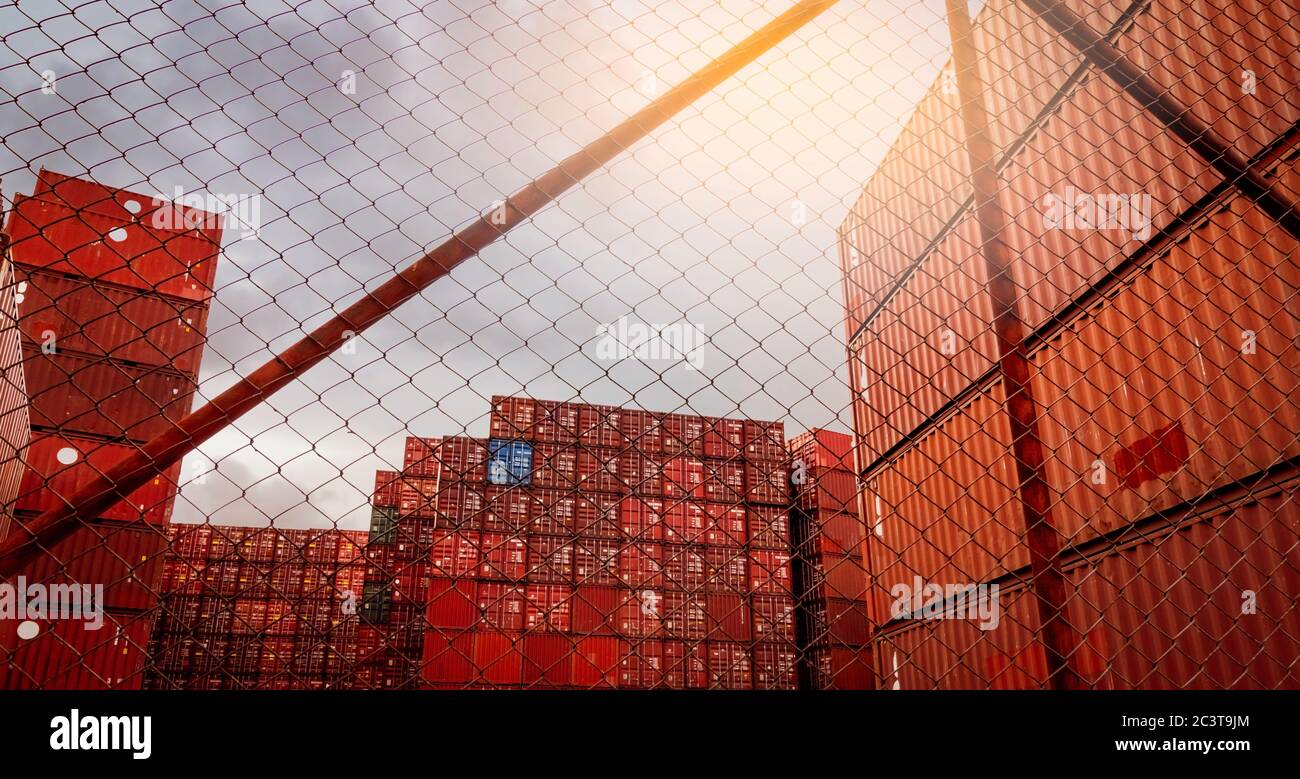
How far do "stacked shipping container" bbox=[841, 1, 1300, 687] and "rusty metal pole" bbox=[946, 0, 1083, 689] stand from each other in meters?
0.53

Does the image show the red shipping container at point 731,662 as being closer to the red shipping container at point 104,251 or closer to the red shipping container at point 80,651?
the red shipping container at point 80,651

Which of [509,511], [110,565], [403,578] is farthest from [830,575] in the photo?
[110,565]

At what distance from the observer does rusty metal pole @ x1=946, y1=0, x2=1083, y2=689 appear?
108 inches

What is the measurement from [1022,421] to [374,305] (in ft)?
8.29

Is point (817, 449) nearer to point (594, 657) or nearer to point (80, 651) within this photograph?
point (594, 657)

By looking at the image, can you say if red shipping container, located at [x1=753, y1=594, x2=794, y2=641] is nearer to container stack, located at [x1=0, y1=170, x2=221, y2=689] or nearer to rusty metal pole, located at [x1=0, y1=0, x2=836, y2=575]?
container stack, located at [x1=0, y1=170, x2=221, y2=689]

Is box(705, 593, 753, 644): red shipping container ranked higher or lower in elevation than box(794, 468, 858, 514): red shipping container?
lower

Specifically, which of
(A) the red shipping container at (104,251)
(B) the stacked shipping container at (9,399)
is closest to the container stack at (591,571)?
(A) the red shipping container at (104,251)

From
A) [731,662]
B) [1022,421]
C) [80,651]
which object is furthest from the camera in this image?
[731,662]

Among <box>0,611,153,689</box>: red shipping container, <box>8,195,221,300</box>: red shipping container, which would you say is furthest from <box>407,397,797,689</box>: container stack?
<box>8,195,221,300</box>: red shipping container

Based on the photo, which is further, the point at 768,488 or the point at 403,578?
the point at 403,578

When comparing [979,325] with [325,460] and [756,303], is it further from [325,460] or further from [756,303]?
[325,460]

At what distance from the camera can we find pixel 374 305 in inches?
100.0
